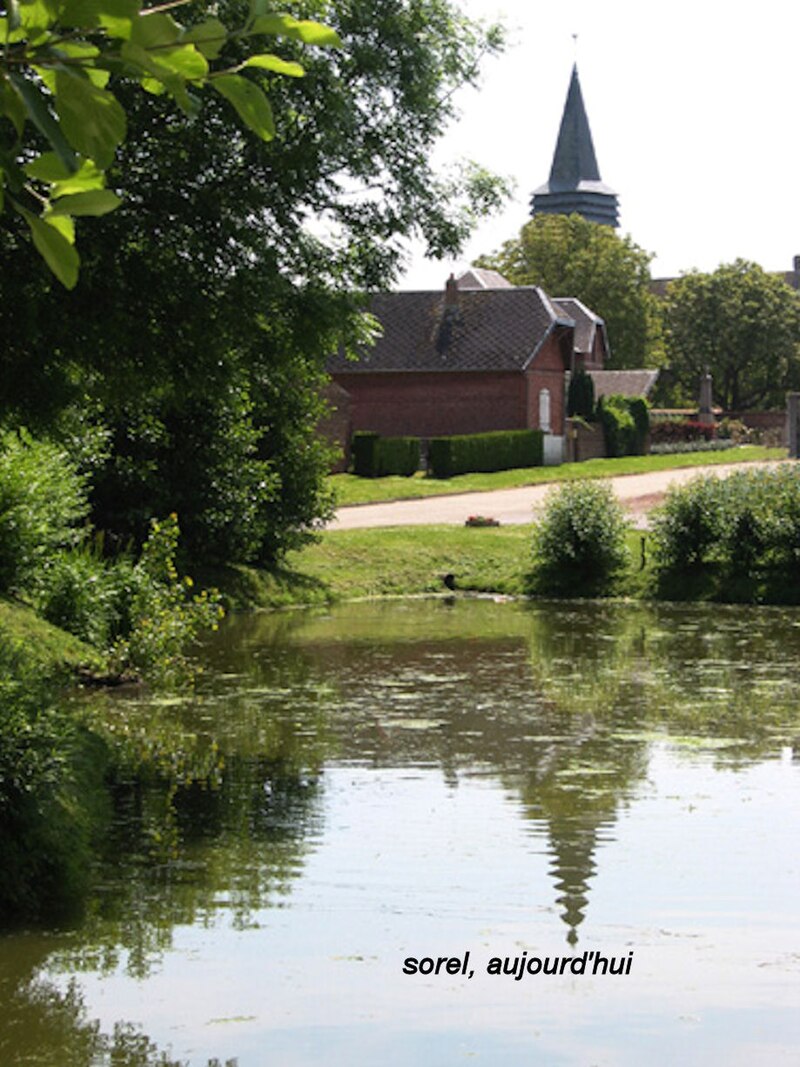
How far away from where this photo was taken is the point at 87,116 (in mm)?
2725

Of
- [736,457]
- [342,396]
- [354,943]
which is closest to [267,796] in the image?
[354,943]

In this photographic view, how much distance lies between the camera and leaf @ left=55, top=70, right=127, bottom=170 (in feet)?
8.89

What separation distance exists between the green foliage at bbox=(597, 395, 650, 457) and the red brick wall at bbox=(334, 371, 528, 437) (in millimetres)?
6663

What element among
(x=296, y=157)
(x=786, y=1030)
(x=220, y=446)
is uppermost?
(x=296, y=157)

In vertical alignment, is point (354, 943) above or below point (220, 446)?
below

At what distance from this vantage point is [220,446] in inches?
1025

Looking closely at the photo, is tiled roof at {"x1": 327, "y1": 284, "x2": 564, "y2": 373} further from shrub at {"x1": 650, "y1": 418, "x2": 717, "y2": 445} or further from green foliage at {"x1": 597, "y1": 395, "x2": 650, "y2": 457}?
shrub at {"x1": 650, "y1": 418, "x2": 717, "y2": 445}

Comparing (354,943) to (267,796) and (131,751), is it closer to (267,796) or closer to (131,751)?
(267,796)

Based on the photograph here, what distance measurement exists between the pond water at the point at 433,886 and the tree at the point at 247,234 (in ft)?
10.9

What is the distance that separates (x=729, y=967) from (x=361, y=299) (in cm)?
815

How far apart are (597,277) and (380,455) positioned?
45.0m

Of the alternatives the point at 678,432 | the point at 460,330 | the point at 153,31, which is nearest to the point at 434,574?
the point at 153,31

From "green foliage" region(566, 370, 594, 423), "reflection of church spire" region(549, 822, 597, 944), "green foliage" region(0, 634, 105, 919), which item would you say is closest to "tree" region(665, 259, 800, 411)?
"green foliage" region(566, 370, 594, 423)

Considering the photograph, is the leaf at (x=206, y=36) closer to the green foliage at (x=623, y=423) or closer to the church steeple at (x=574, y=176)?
the green foliage at (x=623, y=423)
